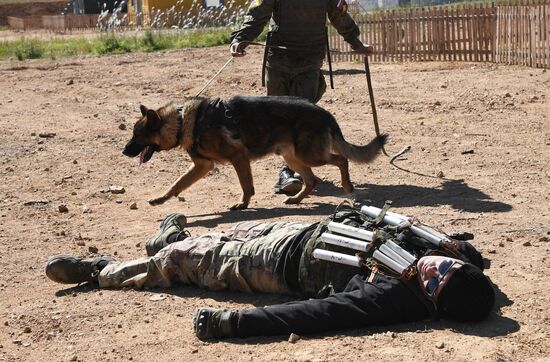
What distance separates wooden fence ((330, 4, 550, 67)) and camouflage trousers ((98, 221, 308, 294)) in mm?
12154

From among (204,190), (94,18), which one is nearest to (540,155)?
(204,190)

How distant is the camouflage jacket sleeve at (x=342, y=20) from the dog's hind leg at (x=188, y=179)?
200cm

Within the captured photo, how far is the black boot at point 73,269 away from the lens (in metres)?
6.39

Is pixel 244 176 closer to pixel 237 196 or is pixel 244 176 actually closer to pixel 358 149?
pixel 237 196

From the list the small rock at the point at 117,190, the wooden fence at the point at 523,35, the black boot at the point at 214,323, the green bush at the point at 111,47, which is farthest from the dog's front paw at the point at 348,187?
the green bush at the point at 111,47

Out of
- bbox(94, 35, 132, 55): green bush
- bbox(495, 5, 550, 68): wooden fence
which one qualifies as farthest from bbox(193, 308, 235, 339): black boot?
bbox(94, 35, 132, 55): green bush

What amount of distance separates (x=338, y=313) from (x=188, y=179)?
4.19 metres

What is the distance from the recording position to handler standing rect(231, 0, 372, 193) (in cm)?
953

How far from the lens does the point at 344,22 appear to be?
32.6ft

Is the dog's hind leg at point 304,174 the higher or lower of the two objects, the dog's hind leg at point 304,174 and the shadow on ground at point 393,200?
the higher

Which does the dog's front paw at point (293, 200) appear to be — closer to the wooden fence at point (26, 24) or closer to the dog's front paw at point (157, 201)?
the dog's front paw at point (157, 201)

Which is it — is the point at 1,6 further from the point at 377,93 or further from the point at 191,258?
the point at 191,258

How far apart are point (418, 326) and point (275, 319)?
2.49 feet

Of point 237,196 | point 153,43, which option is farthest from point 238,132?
point 153,43
